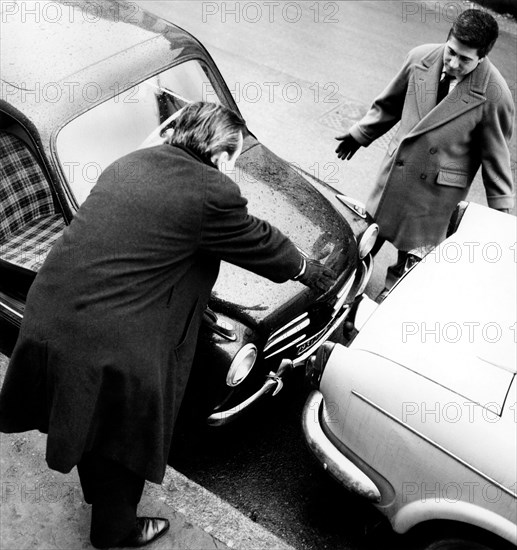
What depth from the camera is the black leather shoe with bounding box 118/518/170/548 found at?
2.90m

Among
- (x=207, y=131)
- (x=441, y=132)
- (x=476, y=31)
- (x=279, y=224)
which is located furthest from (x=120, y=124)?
(x=476, y=31)

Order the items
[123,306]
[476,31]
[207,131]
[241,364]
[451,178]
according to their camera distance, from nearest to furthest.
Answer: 1. [123,306]
2. [207,131]
3. [241,364]
4. [476,31]
5. [451,178]

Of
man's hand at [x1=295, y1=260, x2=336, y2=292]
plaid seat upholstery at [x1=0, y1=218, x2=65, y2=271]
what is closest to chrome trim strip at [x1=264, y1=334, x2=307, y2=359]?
man's hand at [x1=295, y1=260, x2=336, y2=292]

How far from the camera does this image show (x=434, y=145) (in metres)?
4.03

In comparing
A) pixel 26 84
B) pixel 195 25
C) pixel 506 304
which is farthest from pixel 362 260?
pixel 195 25

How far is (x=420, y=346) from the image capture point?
2.85 meters

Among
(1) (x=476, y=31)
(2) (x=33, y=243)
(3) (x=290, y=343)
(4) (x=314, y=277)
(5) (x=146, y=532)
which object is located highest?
(1) (x=476, y=31)

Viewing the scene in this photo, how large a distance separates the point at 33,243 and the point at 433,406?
2345 mm

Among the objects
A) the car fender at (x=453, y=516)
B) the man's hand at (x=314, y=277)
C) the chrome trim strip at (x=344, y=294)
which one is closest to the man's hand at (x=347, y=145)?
the chrome trim strip at (x=344, y=294)

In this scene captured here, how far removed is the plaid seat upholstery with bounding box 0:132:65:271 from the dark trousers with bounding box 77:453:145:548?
5.26ft

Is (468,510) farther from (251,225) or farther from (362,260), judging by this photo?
(362,260)

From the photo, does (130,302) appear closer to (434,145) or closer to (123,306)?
(123,306)

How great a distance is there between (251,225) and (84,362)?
2.53 ft

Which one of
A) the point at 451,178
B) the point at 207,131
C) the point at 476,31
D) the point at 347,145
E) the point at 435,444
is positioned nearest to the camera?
the point at 207,131
